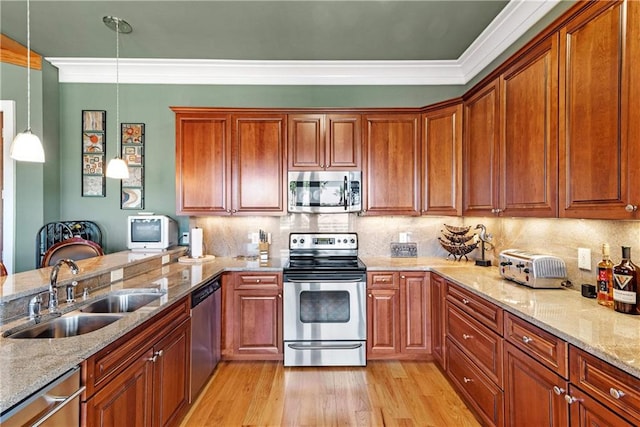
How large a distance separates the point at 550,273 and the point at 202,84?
11.8ft

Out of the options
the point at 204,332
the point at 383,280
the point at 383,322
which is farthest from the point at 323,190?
the point at 204,332

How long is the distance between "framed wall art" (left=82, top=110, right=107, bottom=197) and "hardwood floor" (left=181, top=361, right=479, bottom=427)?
7.85 feet

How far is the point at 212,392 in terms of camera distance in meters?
2.49

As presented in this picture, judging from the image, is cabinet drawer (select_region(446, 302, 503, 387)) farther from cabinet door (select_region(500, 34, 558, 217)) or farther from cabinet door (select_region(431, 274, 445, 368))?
cabinet door (select_region(500, 34, 558, 217))

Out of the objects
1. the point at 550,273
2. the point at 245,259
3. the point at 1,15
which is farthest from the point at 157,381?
the point at 1,15

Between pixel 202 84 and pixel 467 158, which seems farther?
pixel 202 84

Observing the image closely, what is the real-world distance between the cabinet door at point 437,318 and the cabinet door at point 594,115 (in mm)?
1220

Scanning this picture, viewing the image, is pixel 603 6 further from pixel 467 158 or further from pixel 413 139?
pixel 413 139

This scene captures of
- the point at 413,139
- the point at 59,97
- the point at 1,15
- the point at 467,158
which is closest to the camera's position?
the point at 1,15

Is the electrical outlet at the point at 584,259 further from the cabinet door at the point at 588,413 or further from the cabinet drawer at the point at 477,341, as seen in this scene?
the cabinet door at the point at 588,413

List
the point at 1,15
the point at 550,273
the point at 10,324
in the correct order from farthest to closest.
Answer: the point at 1,15 → the point at 550,273 → the point at 10,324

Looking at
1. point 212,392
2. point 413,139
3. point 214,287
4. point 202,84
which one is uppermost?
point 202,84

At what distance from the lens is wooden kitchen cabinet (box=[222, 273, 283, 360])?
2.90 m

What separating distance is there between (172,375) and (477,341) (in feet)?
6.26
